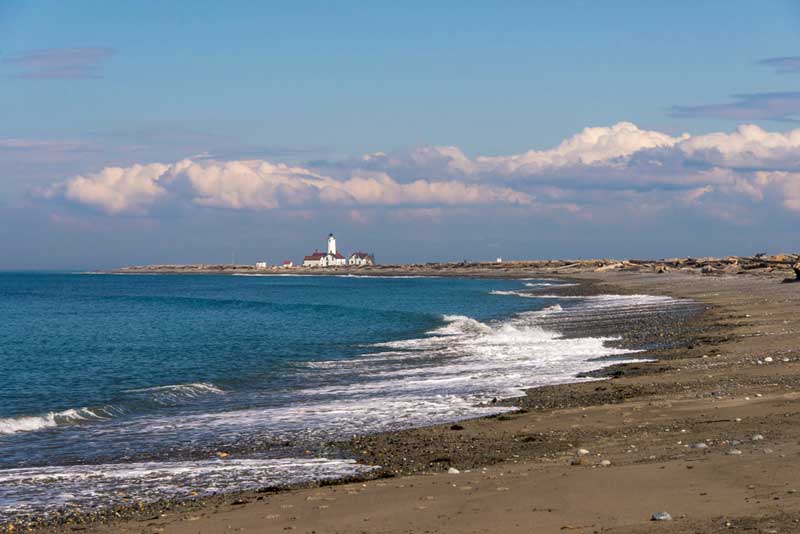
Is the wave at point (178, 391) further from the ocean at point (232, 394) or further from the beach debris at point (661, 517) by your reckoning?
the beach debris at point (661, 517)

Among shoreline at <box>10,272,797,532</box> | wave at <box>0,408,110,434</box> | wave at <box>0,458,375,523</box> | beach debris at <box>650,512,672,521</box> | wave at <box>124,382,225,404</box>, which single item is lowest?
wave at <box>124,382,225,404</box>

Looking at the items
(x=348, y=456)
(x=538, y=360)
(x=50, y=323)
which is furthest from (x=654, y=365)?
(x=50, y=323)

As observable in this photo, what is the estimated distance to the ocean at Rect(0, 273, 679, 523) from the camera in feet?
42.4

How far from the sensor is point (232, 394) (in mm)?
23109

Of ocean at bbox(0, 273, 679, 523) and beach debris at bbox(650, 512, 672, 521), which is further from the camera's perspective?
ocean at bbox(0, 273, 679, 523)

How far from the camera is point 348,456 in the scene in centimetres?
1371

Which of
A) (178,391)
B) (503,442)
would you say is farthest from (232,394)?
(503,442)

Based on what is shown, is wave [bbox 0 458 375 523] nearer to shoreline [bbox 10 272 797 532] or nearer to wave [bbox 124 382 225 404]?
shoreline [bbox 10 272 797 532]

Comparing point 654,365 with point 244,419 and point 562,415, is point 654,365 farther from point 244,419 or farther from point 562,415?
point 244,419

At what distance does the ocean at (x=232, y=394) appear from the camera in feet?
42.4

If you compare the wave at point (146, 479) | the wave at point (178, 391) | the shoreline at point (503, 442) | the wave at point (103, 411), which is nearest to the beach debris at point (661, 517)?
the shoreline at point (503, 442)

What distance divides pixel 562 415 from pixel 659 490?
661cm

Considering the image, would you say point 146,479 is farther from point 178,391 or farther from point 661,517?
point 178,391

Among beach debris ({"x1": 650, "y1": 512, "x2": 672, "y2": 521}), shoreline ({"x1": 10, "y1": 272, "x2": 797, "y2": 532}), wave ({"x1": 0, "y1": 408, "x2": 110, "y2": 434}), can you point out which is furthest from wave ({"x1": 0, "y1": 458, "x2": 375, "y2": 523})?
beach debris ({"x1": 650, "y1": 512, "x2": 672, "y2": 521})
